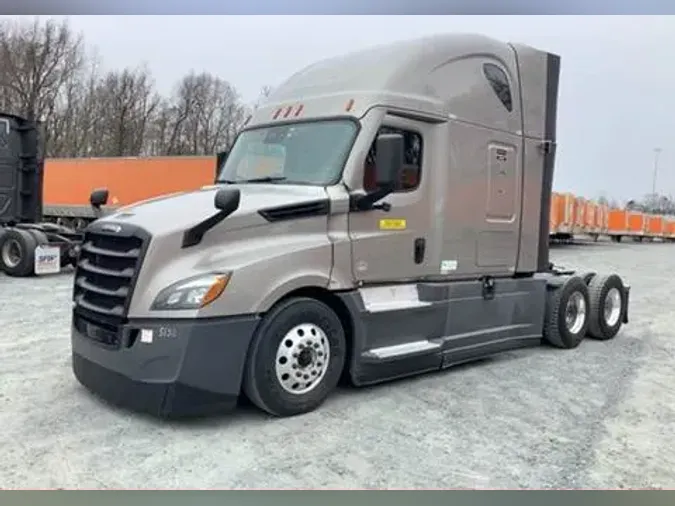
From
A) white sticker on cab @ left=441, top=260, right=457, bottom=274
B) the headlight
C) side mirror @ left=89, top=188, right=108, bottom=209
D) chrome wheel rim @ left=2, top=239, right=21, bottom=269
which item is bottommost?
chrome wheel rim @ left=2, top=239, right=21, bottom=269

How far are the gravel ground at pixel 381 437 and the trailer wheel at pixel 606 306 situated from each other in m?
1.61

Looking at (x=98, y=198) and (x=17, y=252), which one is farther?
(x=17, y=252)

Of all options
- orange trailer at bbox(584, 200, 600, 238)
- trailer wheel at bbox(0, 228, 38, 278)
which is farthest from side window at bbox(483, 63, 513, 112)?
orange trailer at bbox(584, 200, 600, 238)

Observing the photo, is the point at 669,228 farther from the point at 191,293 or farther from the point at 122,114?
the point at 191,293

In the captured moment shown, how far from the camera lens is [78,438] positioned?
4297 mm

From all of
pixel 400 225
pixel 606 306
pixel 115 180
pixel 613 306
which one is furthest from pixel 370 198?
pixel 115 180

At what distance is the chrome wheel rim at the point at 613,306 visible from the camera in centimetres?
848

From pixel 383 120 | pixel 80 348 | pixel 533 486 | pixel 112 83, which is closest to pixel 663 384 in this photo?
pixel 533 486

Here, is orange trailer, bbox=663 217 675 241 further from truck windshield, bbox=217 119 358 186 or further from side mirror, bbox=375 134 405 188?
side mirror, bbox=375 134 405 188

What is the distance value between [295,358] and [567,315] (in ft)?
13.8

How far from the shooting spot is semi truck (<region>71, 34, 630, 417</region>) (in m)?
4.49

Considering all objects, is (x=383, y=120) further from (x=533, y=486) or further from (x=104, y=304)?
(x=533, y=486)

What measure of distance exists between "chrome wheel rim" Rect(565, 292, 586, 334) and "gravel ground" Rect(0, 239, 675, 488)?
4.03 ft

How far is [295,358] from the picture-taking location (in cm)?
486
